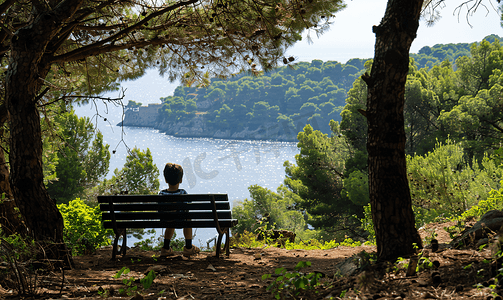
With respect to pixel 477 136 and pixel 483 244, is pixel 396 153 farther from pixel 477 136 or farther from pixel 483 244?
pixel 477 136

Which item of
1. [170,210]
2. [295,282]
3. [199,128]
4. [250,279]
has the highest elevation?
[199,128]

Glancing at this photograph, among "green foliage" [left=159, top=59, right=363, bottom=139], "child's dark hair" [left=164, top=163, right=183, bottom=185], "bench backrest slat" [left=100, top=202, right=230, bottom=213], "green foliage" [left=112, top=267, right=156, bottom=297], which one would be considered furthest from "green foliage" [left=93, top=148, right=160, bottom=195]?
"green foliage" [left=159, top=59, right=363, bottom=139]

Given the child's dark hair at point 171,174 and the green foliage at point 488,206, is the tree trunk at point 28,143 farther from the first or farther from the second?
the green foliage at point 488,206

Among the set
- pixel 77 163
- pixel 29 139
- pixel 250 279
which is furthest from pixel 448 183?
pixel 77 163

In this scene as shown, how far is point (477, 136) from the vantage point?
1844cm

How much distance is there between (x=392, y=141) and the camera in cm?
279

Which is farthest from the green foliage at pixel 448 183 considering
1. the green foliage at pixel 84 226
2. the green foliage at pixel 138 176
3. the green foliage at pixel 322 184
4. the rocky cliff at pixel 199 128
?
the rocky cliff at pixel 199 128

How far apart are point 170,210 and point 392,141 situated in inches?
101

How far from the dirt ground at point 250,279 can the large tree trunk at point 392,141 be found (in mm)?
258

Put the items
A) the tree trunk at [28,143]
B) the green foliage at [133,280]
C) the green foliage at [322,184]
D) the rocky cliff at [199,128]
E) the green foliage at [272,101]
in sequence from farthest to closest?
the rocky cliff at [199,128] → the green foliage at [272,101] → the green foliage at [322,184] → the tree trunk at [28,143] → the green foliage at [133,280]

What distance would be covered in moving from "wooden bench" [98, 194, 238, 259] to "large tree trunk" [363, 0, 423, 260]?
185 cm

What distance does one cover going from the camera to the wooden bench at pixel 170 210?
13.3ft

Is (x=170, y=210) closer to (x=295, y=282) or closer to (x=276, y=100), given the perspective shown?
(x=295, y=282)

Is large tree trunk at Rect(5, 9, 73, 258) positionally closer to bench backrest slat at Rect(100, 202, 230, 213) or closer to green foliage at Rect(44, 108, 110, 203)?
bench backrest slat at Rect(100, 202, 230, 213)
